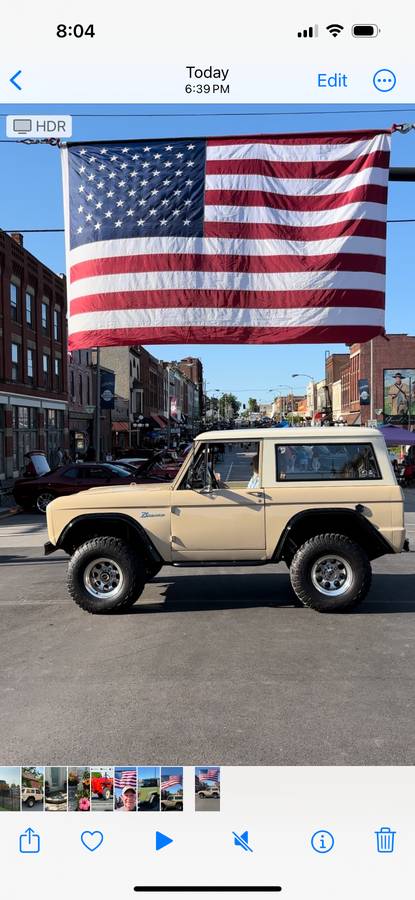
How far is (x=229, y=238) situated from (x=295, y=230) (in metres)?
0.71

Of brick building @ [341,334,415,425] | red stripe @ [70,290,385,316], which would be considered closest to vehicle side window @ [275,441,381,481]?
red stripe @ [70,290,385,316]

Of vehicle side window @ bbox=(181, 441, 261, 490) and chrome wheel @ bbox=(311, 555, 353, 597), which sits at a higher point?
vehicle side window @ bbox=(181, 441, 261, 490)

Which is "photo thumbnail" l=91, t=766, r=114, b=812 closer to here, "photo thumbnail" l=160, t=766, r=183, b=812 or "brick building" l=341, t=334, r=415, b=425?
"photo thumbnail" l=160, t=766, r=183, b=812

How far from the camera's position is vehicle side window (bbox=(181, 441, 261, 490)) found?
7.50 metres

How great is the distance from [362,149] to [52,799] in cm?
660

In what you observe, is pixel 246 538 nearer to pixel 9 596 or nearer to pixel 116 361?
pixel 9 596

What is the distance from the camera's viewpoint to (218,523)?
7379 mm

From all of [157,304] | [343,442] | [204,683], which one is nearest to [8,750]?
[204,683]

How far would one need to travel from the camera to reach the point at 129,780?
2.24 m

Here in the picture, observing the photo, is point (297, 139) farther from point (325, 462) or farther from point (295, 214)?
point (325, 462)

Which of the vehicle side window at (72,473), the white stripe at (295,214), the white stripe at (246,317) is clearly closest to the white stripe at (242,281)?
the white stripe at (246,317)

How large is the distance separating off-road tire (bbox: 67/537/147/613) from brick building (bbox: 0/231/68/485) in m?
24.3
